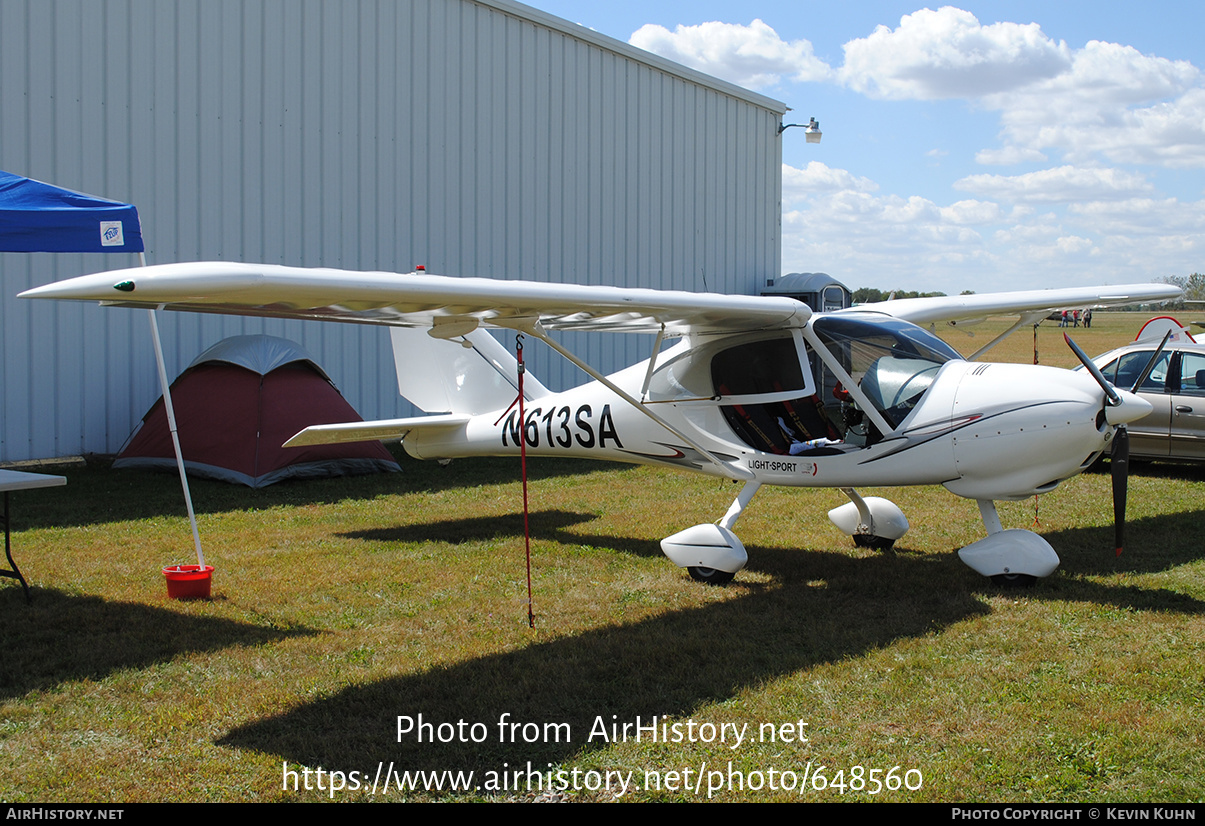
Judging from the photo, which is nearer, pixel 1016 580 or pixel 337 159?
pixel 1016 580

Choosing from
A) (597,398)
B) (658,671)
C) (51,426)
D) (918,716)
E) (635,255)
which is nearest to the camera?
(918,716)

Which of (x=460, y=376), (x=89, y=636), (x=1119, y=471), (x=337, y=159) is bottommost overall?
(x=89, y=636)

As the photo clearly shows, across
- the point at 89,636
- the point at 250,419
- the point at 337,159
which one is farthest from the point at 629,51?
the point at 89,636

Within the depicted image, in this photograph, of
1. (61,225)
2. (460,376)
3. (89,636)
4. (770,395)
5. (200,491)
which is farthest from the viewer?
(200,491)

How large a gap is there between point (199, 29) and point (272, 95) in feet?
4.24

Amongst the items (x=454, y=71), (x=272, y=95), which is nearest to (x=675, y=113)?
(x=454, y=71)

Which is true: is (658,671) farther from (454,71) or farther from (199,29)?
(454,71)

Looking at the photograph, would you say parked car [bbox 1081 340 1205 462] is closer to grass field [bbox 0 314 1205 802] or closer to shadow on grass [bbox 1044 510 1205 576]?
shadow on grass [bbox 1044 510 1205 576]

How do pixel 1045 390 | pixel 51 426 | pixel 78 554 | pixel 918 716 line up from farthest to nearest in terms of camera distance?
pixel 51 426
pixel 78 554
pixel 1045 390
pixel 918 716

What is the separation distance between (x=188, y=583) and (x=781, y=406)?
14.6 feet

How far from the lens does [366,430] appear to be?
8.27m

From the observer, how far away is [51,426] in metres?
12.1

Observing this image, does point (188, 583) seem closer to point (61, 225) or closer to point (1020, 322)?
point (61, 225)

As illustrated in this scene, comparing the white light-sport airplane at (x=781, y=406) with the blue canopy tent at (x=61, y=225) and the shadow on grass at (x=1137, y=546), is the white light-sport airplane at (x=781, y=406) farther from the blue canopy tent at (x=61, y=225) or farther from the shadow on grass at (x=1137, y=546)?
the blue canopy tent at (x=61, y=225)
